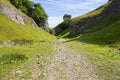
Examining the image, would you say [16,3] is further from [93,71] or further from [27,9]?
[93,71]

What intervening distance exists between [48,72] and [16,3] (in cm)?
10667

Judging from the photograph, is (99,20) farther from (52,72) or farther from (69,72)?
(52,72)

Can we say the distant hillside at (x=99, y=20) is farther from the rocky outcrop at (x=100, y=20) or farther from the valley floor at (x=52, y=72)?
the valley floor at (x=52, y=72)

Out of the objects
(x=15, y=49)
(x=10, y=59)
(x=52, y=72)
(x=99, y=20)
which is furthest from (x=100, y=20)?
(x=52, y=72)

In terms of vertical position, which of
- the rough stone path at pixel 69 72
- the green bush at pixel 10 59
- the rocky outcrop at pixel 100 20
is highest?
the rocky outcrop at pixel 100 20

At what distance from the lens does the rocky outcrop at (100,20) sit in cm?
12785

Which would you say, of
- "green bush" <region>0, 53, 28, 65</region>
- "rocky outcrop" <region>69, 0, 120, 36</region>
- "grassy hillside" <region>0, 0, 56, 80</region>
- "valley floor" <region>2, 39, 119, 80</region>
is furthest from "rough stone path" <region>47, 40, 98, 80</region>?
"rocky outcrop" <region>69, 0, 120, 36</region>

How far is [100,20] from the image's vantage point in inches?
5787

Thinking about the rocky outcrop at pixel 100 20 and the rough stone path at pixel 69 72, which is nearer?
the rough stone path at pixel 69 72

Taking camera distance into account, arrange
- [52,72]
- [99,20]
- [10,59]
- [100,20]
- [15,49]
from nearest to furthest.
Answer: [52,72]
[10,59]
[15,49]
[100,20]
[99,20]

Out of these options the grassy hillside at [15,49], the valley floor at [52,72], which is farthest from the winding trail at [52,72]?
the grassy hillside at [15,49]

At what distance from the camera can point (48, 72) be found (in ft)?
90.1

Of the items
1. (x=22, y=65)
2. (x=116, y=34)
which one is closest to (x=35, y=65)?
(x=22, y=65)

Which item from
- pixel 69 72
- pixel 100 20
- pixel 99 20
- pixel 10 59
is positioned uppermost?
pixel 99 20
